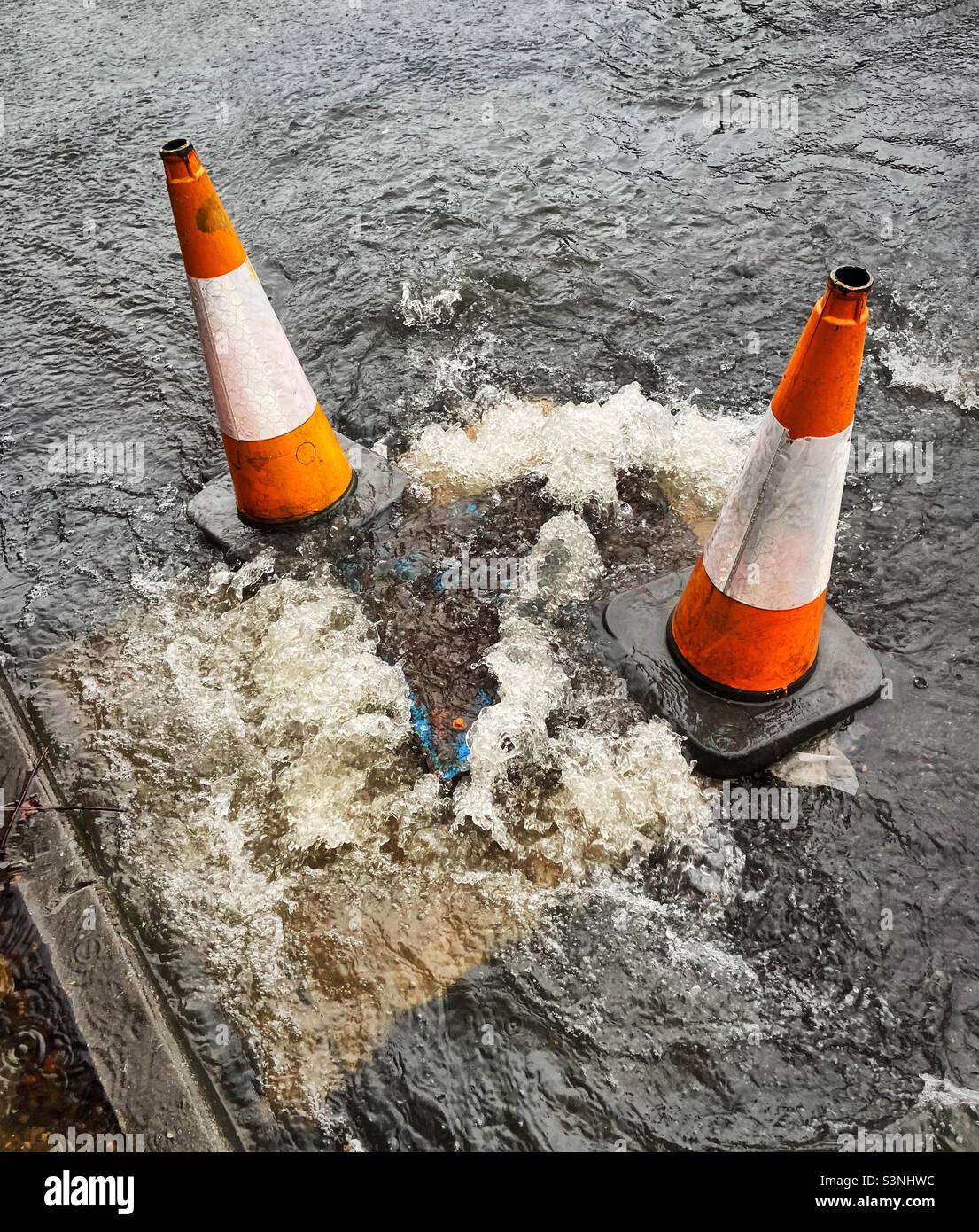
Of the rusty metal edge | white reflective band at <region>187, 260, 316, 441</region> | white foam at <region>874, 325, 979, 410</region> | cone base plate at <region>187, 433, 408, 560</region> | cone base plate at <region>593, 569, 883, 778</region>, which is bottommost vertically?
the rusty metal edge

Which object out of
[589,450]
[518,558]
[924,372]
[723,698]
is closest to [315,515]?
[518,558]

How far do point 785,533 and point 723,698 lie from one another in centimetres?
75

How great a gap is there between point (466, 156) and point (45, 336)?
331cm

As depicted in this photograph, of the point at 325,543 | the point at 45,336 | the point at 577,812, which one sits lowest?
the point at 577,812

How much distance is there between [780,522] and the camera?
2959 mm

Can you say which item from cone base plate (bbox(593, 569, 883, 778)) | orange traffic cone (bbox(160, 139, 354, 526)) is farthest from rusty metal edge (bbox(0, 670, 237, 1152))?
cone base plate (bbox(593, 569, 883, 778))

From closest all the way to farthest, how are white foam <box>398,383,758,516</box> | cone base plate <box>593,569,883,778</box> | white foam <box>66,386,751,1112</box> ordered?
white foam <box>66,386,751,1112</box>, cone base plate <box>593,569,883,778</box>, white foam <box>398,383,758,516</box>

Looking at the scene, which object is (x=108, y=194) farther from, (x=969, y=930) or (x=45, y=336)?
(x=969, y=930)

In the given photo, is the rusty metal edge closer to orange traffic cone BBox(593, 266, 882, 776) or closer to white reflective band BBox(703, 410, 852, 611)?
orange traffic cone BBox(593, 266, 882, 776)

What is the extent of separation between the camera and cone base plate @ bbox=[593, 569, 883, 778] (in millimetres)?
3271

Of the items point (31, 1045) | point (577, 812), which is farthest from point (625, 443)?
point (31, 1045)

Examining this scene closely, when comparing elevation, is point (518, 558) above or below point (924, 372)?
below

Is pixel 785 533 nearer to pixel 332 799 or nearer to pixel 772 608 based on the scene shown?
pixel 772 608

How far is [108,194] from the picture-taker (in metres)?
6.62
